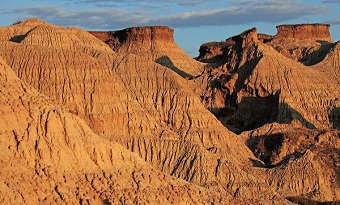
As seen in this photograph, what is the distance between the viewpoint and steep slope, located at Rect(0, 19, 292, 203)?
82.5 metres

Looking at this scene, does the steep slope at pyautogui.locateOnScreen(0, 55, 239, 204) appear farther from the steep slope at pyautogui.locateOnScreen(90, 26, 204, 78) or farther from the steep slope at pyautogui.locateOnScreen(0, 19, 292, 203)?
the steep slope at pyautogui.locateOnScreen(90, 26, 204, 78)

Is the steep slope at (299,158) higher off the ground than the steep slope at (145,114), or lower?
lower

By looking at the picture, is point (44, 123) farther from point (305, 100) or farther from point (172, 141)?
point (305, 100)

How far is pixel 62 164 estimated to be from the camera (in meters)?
59.1

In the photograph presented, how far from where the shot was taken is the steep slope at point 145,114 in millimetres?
82500

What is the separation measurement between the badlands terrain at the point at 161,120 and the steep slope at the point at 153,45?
0.51 feet

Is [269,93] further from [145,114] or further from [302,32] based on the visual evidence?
[302,32]

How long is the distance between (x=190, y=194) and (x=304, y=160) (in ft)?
101

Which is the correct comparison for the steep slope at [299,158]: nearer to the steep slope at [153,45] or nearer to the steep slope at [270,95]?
the steep slope at [270,95]

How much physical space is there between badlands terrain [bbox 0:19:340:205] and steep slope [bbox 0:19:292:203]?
9cm

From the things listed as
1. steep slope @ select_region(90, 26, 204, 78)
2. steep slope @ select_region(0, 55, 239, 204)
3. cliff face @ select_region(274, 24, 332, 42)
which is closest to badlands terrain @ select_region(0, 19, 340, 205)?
steep slope @ select_region(0, 55, 239, 204)

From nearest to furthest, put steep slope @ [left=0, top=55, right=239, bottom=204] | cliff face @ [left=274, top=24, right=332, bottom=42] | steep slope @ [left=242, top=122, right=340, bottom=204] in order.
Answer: steep slope @ [left=0, top=55, right=239, bottom=204] → steep slope @ [left=242, top=122, right=340, bottom=204] → cliff face @ [left=274, top=24, right=332, bottom=42]

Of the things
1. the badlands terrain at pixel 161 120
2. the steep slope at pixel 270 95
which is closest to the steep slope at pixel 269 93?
the steep slope at pixel 270 95

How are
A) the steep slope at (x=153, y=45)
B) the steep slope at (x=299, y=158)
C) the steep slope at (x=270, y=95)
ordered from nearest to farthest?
the steep slope at (x=299, y=158)
the steep slope at (x=270, y=95)
the steep slope at (x=153, y=45)
